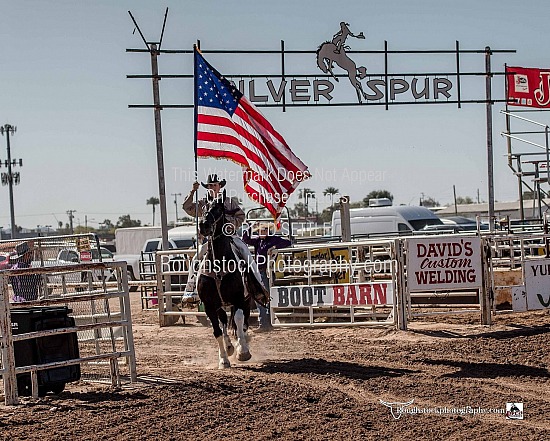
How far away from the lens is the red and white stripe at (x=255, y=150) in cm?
1284

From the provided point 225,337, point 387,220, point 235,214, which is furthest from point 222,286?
point 387,220

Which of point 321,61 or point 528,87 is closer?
point 321,61

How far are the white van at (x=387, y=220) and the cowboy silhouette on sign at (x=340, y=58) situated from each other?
34.0 ft

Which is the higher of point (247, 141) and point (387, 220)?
point (247, 141)

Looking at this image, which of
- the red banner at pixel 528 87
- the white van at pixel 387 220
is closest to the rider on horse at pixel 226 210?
the red banner at pixel 528 87

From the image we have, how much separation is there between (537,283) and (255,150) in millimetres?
5895

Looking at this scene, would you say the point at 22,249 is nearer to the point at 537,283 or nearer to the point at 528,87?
the point at 537,283

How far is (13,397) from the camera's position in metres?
8.44

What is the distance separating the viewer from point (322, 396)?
892cm

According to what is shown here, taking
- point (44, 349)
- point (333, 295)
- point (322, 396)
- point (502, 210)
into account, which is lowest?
point (322, 396)

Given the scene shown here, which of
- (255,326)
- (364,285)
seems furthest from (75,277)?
(364,285)

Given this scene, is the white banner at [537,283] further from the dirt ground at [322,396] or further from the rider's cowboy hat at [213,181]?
the rider's cowboy hat at [213,181]

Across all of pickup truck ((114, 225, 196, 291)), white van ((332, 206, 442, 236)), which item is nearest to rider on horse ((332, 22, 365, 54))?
white van ((332, 206, 442, 236))

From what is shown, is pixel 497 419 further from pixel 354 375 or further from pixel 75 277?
pixel 75 277
